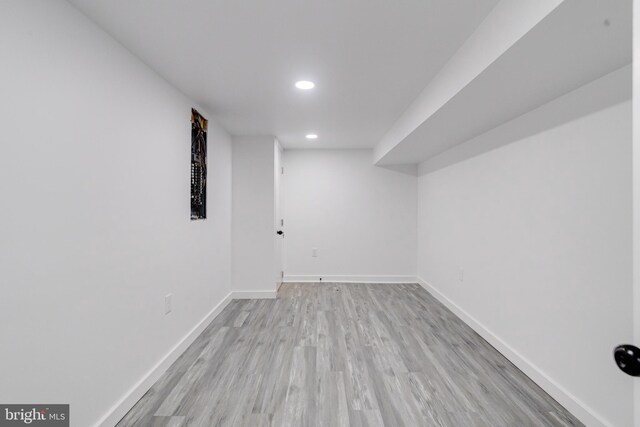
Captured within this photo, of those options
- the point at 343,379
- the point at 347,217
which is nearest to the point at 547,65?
the point at 343,379

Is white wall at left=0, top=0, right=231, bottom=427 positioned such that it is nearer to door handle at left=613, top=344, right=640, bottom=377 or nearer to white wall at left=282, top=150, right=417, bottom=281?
door handle at left=613, top=344, right=640, bottom=377

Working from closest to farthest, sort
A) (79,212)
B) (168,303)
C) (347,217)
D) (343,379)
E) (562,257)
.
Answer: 1. (79,212)
2. (562,257)
3. (343,379)
4. (168,303)
5. (347,217)

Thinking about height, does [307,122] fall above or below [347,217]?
above

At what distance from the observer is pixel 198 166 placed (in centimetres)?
290

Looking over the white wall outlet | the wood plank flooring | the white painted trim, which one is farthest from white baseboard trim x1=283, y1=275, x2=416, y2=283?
the white wall outlet

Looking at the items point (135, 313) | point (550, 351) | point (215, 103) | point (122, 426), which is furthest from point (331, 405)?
point (215, 103)

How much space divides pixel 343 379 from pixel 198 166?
2272mm

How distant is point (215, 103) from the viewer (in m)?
2.79

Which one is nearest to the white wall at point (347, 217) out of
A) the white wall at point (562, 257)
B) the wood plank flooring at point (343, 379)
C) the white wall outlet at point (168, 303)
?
the wood plank flooring at point (343, 379)

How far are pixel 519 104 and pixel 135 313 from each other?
294 cm

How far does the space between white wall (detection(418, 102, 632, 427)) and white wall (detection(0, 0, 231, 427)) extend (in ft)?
8.96

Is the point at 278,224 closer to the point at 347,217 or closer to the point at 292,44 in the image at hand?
the point at 347,217

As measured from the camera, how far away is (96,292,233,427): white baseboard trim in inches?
66.2

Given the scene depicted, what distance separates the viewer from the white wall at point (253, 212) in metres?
4.06
